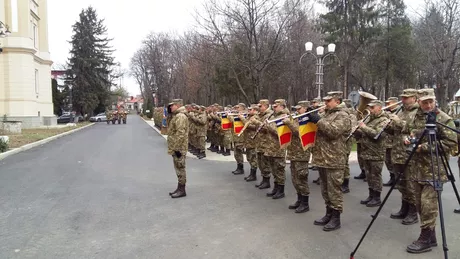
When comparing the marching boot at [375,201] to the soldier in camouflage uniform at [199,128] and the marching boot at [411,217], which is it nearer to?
the marching boot at [411,217]

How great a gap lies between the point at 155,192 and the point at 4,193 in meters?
3.16

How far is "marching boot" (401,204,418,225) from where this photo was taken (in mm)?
5629

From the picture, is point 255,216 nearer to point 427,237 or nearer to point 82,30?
point 427,237

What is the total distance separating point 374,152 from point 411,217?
1.48 meters

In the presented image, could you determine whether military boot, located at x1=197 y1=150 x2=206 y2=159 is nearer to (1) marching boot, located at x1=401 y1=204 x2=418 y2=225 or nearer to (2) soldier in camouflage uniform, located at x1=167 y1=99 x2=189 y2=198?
(2) soldier in camouflage uniform, located at x1=167 y1=99 x2=189 y2=198

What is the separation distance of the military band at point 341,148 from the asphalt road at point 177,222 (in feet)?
1.00

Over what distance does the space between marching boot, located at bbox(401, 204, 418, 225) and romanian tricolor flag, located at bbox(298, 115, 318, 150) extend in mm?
1829

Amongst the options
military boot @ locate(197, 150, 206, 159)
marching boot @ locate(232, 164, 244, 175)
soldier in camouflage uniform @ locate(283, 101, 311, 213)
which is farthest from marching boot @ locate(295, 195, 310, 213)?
A: military boot @ locate(197, 150, 206, 159)

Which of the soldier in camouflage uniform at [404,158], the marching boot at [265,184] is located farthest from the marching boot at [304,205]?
the marching boot at [265,184]

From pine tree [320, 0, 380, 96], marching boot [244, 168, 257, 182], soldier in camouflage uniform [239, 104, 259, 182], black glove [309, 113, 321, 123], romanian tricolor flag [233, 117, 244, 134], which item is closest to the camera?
black glove [309, 113, 321, 123]

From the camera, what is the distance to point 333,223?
5.38 meters

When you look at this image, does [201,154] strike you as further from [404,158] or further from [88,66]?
[88,66]

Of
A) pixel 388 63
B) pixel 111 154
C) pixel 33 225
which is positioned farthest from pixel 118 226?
pixel 388 63

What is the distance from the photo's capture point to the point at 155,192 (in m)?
7.83
